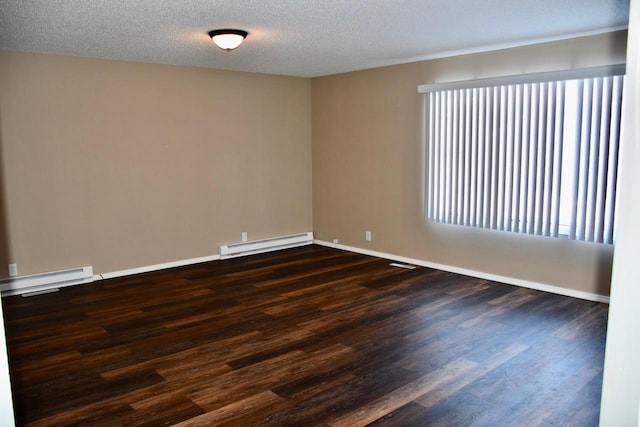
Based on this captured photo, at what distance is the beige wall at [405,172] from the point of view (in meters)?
4.61

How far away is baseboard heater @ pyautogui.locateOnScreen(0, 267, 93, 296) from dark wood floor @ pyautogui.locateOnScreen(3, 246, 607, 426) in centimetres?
16

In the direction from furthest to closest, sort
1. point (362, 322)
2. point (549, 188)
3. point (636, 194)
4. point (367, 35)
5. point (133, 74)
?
point (133, 74) → point (549, 188) → point (367, 35) → point (362, 322) → point (636, 194)

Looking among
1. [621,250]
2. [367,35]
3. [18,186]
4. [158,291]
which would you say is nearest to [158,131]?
[18,186]

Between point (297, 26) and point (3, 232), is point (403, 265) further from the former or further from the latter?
point (3, 232)

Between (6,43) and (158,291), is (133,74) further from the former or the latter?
(158,291)

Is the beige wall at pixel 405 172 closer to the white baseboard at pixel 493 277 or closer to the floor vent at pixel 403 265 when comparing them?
the white baseboard at pixel 493 277

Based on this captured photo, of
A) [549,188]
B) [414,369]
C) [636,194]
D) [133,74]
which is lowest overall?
[414,369]

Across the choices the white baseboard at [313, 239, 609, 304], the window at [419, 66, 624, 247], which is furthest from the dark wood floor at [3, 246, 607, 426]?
the window at [419, 66, 624, 247]

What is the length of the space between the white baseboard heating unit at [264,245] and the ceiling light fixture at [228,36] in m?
2.97

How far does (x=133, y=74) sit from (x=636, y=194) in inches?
224

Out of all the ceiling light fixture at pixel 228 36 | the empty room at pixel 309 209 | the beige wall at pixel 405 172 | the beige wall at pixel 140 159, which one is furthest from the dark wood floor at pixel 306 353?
the ceiling light fixture at pixel 228 36

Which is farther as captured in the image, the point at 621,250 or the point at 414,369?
the point at 414,369

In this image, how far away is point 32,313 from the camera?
173 inches

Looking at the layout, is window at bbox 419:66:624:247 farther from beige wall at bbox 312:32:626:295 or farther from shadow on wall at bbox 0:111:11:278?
shadow on wall at bbox 0:111:11:278
